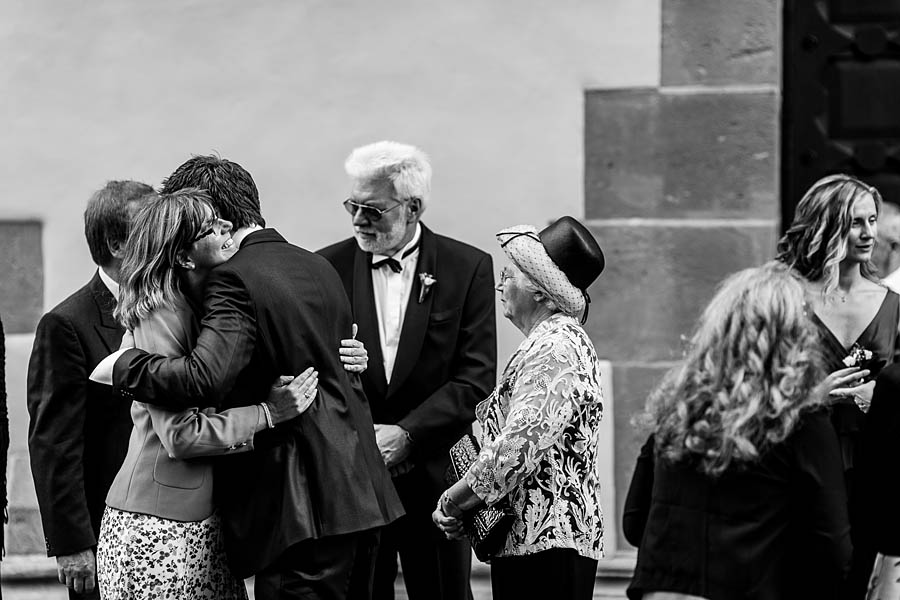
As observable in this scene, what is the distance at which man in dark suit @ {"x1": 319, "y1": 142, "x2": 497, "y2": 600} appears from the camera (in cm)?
451

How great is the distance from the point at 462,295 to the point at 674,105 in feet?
4.31

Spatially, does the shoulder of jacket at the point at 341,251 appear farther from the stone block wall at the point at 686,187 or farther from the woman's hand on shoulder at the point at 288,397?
the woman's hand on shoulder at the point at 288,397

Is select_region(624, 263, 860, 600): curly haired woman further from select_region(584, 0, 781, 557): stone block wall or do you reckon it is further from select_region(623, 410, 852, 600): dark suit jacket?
select_region(584, 0, 781, 557): stone block wall

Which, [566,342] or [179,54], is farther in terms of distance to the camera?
[179,54]

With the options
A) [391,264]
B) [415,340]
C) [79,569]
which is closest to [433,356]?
[415,340]

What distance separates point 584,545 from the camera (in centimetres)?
358

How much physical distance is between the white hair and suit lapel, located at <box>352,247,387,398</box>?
0.89 feet

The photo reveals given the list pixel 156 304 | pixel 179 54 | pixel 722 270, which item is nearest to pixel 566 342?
pixel 156 304

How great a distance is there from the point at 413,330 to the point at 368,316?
16cm

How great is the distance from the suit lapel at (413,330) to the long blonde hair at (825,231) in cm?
121

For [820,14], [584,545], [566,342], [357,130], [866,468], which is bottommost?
[584,545]

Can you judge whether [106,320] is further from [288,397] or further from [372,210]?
[372,210]

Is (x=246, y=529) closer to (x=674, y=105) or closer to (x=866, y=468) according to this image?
(x=866, y=468)

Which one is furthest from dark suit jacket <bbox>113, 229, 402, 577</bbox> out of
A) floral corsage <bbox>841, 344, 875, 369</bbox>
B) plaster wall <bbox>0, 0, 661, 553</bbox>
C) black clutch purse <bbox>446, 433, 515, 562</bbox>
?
plaster wall <bbox>0, 0, 661, 553</bbox>
